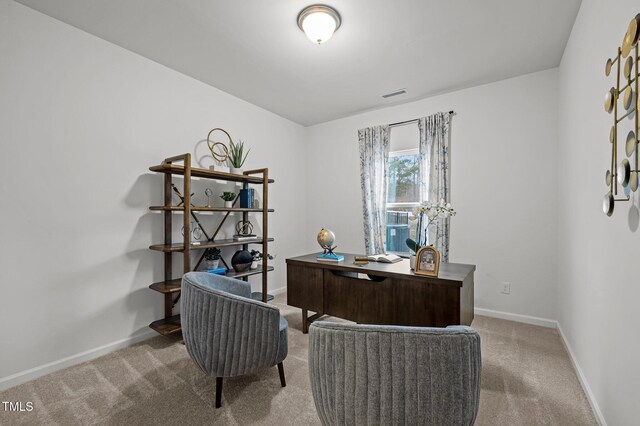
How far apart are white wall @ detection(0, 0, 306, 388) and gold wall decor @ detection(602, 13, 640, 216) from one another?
11.1ft

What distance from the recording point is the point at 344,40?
8.13 feet

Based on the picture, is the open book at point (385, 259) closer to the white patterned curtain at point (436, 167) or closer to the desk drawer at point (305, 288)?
the desk drawer at point (305, 288)

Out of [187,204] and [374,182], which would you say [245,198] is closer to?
[187,204]

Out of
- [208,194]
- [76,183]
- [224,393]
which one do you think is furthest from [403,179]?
[76,183]

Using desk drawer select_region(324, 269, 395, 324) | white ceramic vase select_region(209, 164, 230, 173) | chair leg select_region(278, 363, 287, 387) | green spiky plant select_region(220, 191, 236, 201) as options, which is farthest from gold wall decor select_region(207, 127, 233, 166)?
chair leg select_region(278, 363, 287, 387)

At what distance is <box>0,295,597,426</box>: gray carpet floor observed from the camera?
5.51 feet

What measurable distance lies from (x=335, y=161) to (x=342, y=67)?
178 cm

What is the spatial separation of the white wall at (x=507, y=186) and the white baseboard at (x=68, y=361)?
11.7 ft

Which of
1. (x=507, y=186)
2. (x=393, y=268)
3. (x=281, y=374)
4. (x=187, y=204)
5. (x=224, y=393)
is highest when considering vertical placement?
(x=507, y=186)

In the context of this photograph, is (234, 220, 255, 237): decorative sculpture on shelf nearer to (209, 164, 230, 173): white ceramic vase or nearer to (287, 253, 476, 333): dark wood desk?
(209, 164, 230, 173): white ceramic vase

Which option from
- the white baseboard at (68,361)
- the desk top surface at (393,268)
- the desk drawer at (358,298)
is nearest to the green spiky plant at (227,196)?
the desk top surface at (393,268)

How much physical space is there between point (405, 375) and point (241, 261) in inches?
99.4

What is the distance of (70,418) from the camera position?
5.53 ft

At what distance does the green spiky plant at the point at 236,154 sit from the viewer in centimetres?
333
